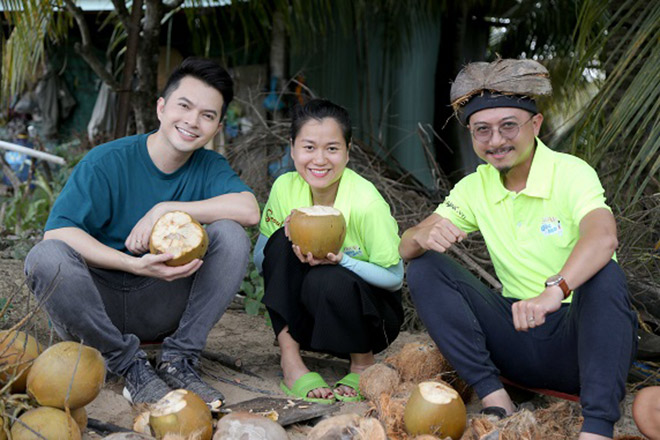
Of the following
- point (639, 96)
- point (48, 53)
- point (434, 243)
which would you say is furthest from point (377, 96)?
point (434, 243)

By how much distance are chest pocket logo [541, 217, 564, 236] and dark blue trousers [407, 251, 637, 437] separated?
10.1 inches

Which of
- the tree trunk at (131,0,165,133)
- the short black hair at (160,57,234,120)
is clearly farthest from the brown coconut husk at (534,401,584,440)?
the tree trunk at (131,0,165,133)

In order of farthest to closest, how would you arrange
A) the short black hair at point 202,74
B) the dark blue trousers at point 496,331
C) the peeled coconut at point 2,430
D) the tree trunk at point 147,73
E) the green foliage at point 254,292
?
1. the tree trunk at point 147,73
2. the green foliage at point 254,292
3. the short black hair at point 202,74
4. the dark blue trousers at point 496,331
5. the peeled coconut at point 2,430

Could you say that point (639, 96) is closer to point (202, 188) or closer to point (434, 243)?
point (434, 243)

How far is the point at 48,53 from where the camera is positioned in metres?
8.75

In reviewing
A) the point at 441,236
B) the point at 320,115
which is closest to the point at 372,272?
the point at 441,236

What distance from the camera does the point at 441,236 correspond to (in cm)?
254

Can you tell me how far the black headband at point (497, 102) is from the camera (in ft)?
8.32

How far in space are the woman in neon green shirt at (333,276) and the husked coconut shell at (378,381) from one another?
0.46 feet

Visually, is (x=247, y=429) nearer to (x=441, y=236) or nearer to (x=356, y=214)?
(x=441, y=236)

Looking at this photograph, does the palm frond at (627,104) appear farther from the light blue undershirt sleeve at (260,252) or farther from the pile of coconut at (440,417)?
the light blue undershirt sleeve at (260,252)

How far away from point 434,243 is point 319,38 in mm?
5418

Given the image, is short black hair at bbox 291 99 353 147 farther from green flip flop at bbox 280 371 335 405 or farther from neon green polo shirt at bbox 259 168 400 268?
green flip flop at bbox 280 371 335 405

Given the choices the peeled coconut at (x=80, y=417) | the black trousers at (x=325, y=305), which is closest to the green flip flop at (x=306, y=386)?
the black trousers at (x=325, y=305)
